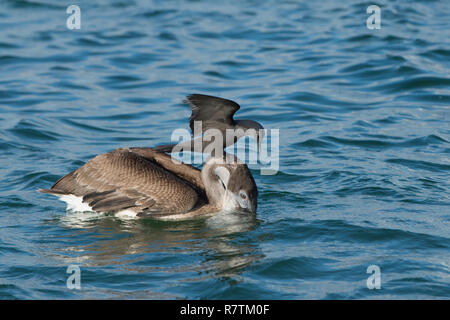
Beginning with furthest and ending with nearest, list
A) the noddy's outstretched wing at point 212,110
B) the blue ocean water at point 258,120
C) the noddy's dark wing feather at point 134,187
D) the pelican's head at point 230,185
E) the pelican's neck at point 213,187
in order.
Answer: the pelican's neck at point 213,187, the pelican's head at point 230,185, the noddy's dark wing feather at point 134,187, the noddy's outstretched wing at point 212,110, the blue ocean water at point 258,120

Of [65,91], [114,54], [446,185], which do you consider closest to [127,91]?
[65,91]

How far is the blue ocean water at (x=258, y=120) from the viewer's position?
22.1 ft

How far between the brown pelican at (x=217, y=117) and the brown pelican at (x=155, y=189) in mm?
557

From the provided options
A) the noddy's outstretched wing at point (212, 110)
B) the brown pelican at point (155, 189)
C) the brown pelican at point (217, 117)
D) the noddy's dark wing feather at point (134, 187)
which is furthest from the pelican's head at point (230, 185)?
the noddy's outstretched wing at point (212, 110)

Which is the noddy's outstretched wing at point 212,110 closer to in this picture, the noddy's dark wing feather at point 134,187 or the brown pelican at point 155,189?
the brown pelican at point 155,189

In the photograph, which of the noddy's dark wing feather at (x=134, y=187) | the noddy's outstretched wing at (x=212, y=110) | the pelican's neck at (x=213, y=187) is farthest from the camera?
the pelican's neck at (x=213, y=187)

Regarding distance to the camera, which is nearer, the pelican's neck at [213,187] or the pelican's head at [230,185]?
the pelican's head at [230,185]

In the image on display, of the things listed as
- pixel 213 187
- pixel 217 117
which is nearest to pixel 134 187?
pixel 213 187

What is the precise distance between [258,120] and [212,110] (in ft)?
16.2

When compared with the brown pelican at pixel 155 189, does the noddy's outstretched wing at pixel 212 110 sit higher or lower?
higher

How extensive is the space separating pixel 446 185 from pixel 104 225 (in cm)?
411

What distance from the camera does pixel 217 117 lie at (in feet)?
24.3

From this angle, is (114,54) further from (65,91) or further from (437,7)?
(437,7)
